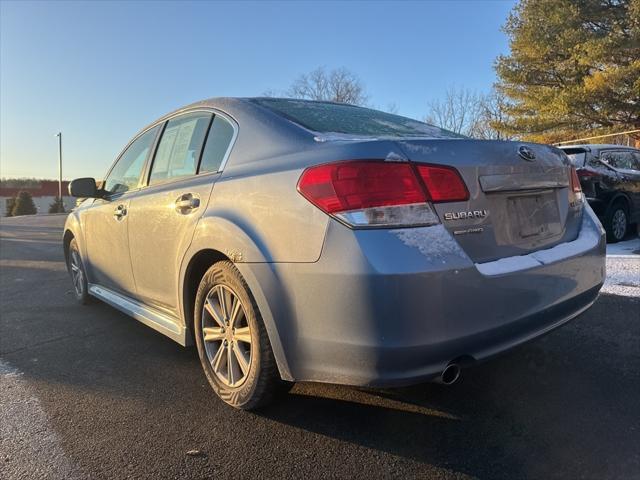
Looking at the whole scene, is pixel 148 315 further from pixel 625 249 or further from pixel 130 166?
pixel 625 249

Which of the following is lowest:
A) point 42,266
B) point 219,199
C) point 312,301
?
point 42,266

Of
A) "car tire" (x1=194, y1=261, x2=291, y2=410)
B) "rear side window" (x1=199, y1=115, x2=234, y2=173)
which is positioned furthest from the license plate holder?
"rear side window" (x1=199, y1=115, x2=234, y2=173)

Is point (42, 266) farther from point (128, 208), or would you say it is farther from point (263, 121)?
point (263, 121)

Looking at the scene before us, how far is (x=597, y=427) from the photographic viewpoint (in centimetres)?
245

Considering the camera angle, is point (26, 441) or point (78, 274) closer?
point (26, 441)

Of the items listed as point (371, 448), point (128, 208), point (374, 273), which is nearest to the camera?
point (374, 273)

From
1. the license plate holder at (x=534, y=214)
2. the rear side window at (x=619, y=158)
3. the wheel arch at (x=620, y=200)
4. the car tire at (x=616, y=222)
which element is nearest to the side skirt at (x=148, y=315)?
the license plate holder at (x=534, y=214)

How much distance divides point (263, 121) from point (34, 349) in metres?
2.60

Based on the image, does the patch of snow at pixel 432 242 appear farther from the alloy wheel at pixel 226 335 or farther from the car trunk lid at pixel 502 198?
the alloy wheel at pixel 226 335

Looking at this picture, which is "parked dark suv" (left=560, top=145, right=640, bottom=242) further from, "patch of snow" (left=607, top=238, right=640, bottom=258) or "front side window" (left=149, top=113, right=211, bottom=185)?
"front side window" (left=149, top=113, right=211, bottom=185)

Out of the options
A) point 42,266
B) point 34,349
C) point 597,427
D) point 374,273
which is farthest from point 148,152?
point 42,266

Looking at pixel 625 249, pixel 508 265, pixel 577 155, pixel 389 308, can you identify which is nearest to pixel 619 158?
pixel 577 155

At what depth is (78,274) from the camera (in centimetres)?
512

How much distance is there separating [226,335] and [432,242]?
126 cm
